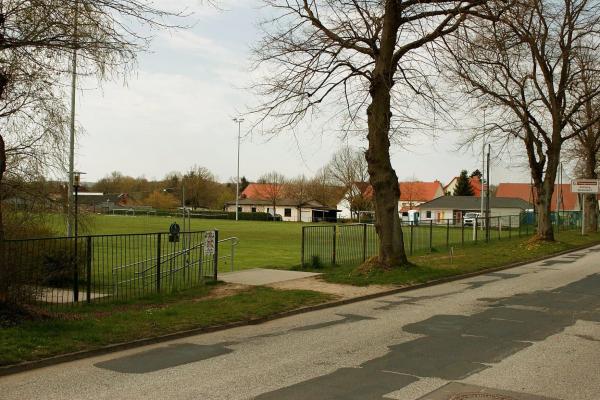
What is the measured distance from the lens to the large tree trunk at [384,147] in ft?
53.1

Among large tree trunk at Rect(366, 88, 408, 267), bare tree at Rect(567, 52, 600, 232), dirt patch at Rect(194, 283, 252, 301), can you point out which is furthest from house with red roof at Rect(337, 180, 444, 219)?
dirt patch at Rect(194, 283, 252, 301)

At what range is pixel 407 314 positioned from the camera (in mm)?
10836

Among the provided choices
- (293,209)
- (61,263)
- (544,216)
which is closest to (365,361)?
(61,263)

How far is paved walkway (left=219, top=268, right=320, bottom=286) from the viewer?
582 inches

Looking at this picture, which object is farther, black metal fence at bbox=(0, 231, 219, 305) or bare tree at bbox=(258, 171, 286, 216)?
bare tree at bbox=(258, 171, 286, 216)

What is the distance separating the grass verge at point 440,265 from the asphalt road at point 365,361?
3513 millimetres

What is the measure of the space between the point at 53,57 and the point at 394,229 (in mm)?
10796

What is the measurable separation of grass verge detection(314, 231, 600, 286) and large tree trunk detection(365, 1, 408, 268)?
81 centimetres

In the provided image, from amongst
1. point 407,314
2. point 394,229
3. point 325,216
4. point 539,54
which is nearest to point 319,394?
point 407,314

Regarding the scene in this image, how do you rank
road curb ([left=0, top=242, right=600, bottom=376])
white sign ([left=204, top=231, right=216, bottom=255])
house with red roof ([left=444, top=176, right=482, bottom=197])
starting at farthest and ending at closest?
house with red roof ([left=444, top=176, right=482, bottom=197])
white sign ([left=204, top=231, right=216, bottom=255])
road curb ([left=0, top=242, right=600, bottom=376])

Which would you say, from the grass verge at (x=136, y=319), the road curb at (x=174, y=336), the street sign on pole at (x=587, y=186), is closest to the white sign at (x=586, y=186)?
the street sign on pole at (x=587, y=186)

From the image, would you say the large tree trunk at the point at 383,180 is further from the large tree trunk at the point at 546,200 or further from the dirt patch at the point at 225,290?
the large tree trunk at the point at 546,200

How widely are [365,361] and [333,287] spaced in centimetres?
669

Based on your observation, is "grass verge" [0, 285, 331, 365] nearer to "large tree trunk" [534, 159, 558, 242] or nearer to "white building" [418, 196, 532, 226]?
"large tree trunk" [534, 159, 558, 242]
